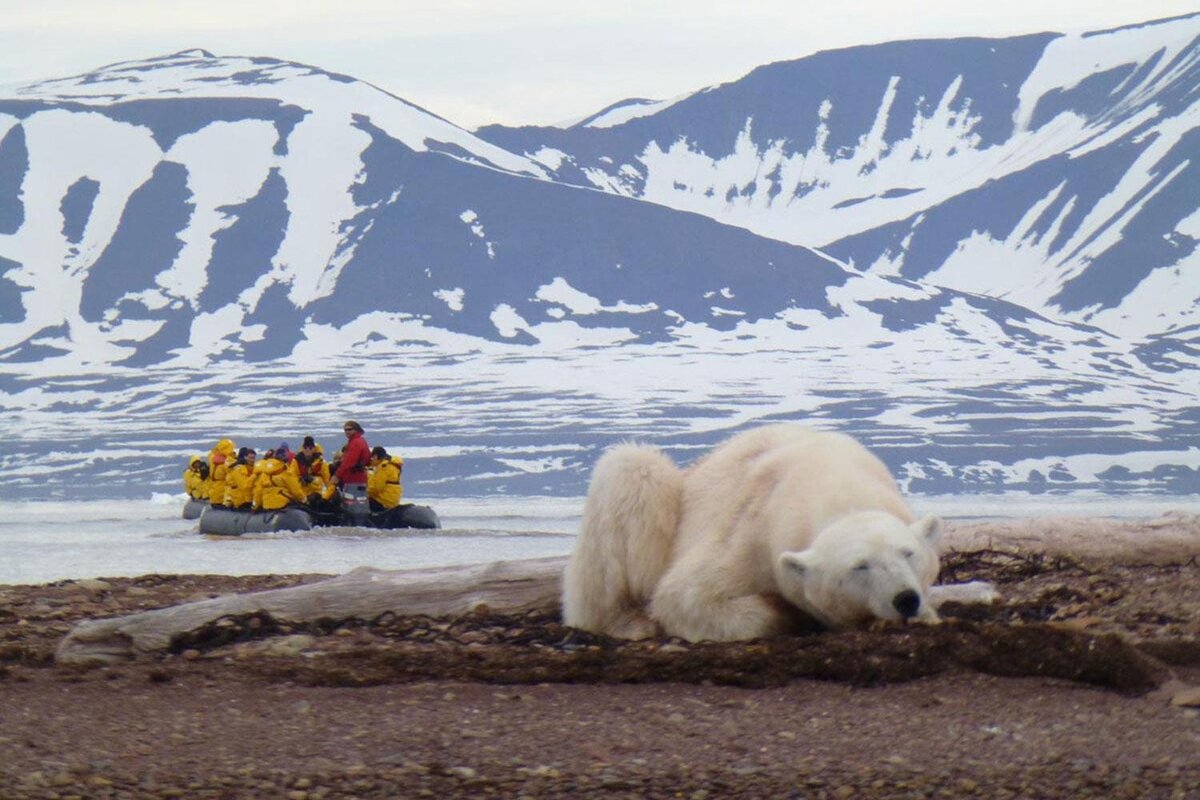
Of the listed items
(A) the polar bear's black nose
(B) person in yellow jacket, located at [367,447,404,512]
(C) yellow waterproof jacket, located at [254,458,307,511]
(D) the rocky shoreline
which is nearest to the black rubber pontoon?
(C) yellow waterproof jacket, located at [254,458,307,511]

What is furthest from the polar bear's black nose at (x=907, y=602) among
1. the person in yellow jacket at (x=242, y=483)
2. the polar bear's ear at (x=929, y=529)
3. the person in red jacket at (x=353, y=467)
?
the person in yellow jacket at (x=242, y=483)

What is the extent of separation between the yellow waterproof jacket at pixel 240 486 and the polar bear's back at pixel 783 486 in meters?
39.2

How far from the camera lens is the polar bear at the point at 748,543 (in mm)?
8891

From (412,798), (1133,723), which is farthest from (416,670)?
(1133,723)

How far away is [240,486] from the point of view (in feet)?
160

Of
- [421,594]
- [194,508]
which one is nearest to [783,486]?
[421,594]

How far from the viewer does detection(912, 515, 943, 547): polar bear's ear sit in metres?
9.05

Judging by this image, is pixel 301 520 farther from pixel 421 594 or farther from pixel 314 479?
pixel 421 594

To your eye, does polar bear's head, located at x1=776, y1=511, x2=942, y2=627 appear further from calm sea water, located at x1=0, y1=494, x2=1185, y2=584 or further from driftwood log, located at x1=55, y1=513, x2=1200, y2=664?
calm sea water, located at x1=0, y1=494, x2=1185, y2=584

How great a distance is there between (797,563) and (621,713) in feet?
4.91

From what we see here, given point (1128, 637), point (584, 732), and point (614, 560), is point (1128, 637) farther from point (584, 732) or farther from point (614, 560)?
point (584, 732)

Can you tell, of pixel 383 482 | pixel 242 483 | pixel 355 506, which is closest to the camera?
pixel 355 506

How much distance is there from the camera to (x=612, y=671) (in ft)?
29.1

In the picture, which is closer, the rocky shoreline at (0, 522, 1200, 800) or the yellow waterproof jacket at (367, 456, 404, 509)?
the rocky shoreline at (0, 522, 1200, 800)
